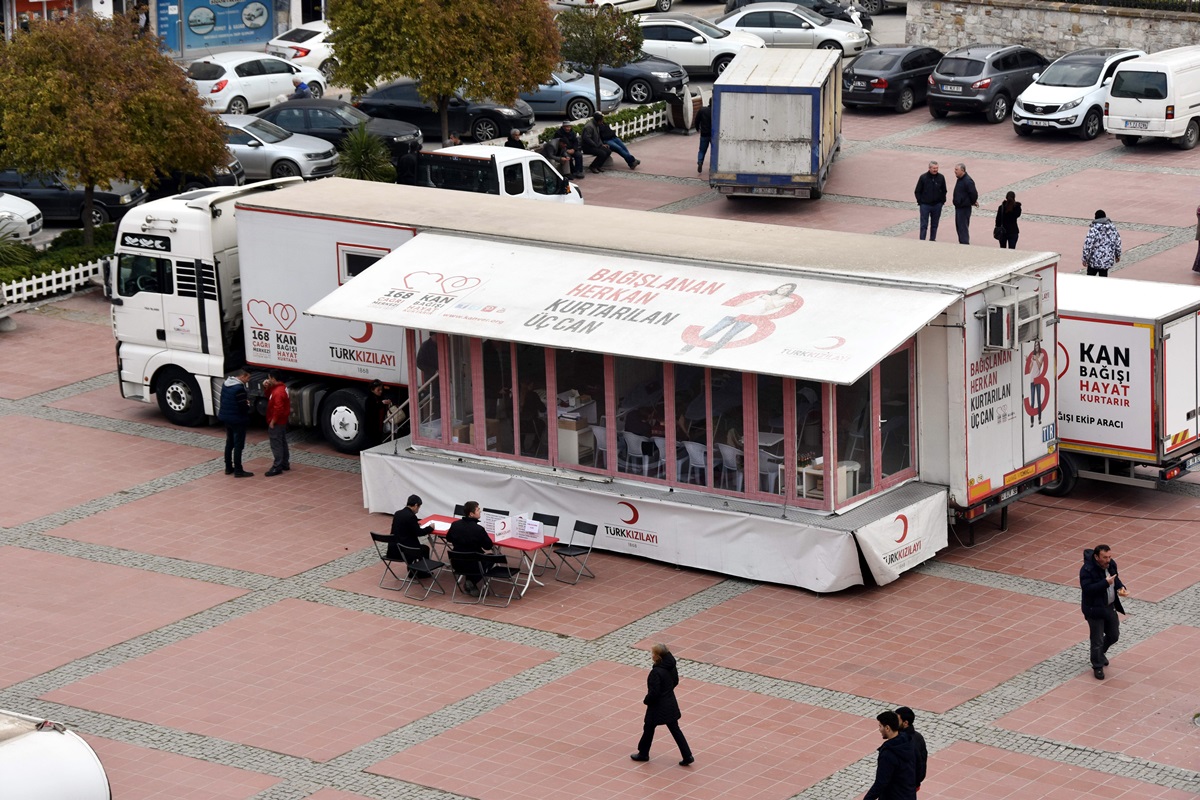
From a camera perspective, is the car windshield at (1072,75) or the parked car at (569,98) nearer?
the car windshield at (1072,75)

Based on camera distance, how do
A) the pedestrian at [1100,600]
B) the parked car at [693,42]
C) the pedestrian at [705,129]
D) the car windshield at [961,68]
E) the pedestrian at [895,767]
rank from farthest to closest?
the parked car at [693,42], the car windshield at [961,68], the pedestrian at [705,129], the pedestrian at [1100,600], the pedestrian at [895,767]

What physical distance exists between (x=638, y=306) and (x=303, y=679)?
525cm

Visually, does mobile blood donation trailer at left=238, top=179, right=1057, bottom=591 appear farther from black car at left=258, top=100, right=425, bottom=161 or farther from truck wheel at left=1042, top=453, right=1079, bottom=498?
black car at left=258, top=100, right=425, bottom=161

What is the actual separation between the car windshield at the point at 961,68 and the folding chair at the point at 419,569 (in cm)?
2475

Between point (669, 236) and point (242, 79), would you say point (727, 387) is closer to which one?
point (669, 236)

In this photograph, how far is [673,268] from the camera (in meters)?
20.2

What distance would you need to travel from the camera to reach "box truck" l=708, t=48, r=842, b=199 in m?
33.4

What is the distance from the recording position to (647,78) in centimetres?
4331

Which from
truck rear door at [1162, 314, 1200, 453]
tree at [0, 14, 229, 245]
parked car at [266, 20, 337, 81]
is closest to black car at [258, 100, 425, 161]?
tree at [0, 14, 229, 245]

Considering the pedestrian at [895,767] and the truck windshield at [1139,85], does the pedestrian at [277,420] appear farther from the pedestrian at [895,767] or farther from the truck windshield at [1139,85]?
the truck windshield at [1139,85]

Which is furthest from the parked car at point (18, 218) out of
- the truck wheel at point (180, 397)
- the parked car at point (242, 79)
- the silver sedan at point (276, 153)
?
the parked car at point (242, 79)

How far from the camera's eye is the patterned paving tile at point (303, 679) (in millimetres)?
16125

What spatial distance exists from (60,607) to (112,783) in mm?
4223

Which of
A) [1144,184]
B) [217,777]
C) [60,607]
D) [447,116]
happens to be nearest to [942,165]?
[1144,184]
